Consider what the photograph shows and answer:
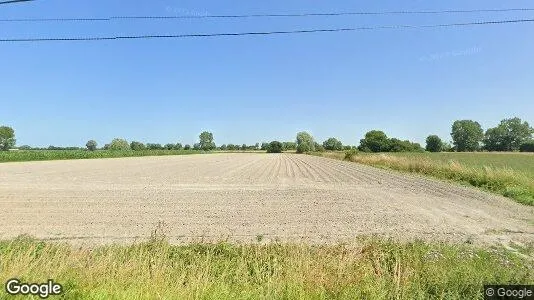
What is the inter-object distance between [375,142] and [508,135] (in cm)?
5636

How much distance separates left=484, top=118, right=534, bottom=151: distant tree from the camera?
139 meters

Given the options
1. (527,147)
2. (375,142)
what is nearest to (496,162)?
(375,142)

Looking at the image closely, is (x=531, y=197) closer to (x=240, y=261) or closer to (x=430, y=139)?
(x=240, y=261)

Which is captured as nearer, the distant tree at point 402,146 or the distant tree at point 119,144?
the distant tree at point 402,146

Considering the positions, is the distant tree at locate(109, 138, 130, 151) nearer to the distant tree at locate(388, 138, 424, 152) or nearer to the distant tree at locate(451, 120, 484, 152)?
the distant tree at locate(388, 138, 424, 152)

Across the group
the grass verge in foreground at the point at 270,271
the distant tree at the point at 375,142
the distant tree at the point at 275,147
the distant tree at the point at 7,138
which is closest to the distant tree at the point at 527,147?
the distant tree at the point at 375,142

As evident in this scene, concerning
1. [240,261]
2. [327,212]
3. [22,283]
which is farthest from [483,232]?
[22,283]

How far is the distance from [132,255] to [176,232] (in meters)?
3.07

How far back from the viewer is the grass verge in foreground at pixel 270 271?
4539 mm

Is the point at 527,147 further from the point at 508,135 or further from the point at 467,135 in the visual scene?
the point at 467,135

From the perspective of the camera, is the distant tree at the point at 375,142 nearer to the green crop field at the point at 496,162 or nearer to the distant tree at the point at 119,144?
the green crop field at the point at 496,162

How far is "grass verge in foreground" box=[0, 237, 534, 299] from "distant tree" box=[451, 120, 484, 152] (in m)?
167

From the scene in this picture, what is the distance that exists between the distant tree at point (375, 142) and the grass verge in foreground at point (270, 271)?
478 ft

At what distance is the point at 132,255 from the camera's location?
6.26m
